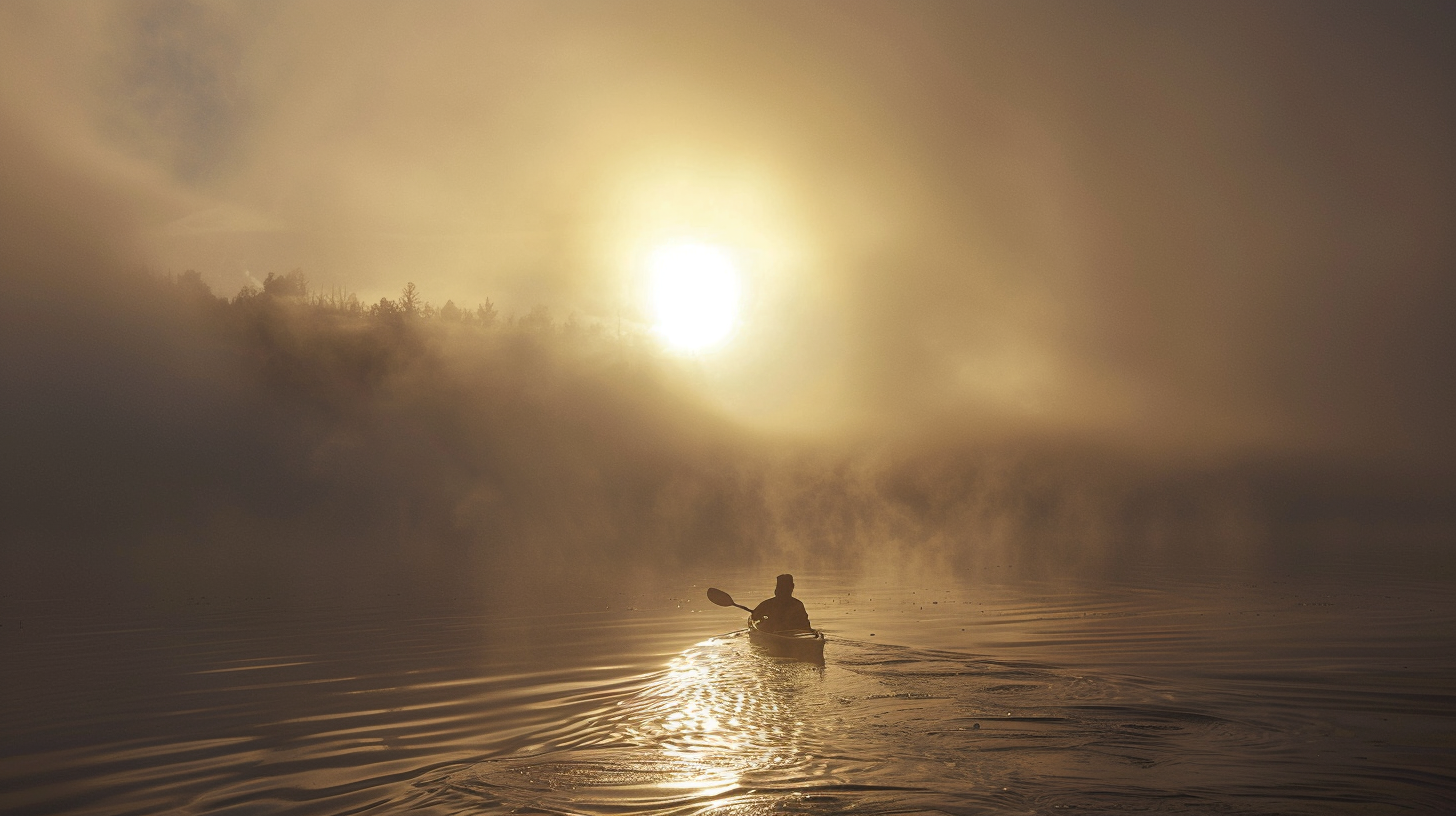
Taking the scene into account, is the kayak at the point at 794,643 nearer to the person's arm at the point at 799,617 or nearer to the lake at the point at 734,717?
the person's arm at the point at 799,617

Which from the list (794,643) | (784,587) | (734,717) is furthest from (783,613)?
(734,717)

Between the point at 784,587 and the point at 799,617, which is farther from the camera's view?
the point at 784,587

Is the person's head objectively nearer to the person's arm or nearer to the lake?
the person's arm

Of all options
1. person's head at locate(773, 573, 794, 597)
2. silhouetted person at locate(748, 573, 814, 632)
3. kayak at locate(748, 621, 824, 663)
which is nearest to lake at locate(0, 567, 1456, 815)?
kayak at locate(748, 621, 824, 663)

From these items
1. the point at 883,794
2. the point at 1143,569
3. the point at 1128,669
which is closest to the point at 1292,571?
the point at 1143,569

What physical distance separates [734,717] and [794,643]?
8.73 meters

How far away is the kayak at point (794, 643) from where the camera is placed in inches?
1019

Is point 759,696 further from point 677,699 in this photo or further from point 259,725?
point 259,725

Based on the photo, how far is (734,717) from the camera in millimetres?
18203

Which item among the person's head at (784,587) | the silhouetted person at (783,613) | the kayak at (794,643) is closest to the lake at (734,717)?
the kayak at (794,643)

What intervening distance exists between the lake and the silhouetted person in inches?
51.4

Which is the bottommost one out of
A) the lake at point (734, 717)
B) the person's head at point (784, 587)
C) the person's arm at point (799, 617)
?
the lake at point (734, 717)

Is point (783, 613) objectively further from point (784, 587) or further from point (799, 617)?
point (784, 587)

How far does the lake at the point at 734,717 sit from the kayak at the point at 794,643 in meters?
0.58
